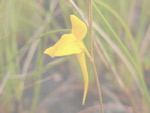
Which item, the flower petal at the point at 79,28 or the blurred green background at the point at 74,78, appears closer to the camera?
the flower petal at the point at 79,28

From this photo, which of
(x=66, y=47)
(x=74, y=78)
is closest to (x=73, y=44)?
(x=66, y=47)

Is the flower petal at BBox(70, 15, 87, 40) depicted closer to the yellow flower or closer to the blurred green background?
the yellow flower

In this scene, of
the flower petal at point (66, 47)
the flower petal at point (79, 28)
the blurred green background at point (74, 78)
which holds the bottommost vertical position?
the blurred green background at point (74, 78)

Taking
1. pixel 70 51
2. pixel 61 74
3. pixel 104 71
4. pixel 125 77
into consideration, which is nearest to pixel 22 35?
pixel 61 74

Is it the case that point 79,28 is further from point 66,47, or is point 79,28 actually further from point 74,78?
point 74,78

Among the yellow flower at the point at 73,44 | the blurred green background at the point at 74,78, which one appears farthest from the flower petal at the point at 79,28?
the blurred green background at the point at 74,78

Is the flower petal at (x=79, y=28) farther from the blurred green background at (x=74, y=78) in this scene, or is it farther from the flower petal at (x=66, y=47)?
the blurred green background at (x=74, y=78)

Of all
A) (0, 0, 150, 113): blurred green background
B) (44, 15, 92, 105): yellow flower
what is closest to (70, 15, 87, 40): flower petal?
(44, 15, 92, 105): yellow flower

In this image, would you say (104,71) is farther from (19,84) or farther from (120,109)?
(19,84)
